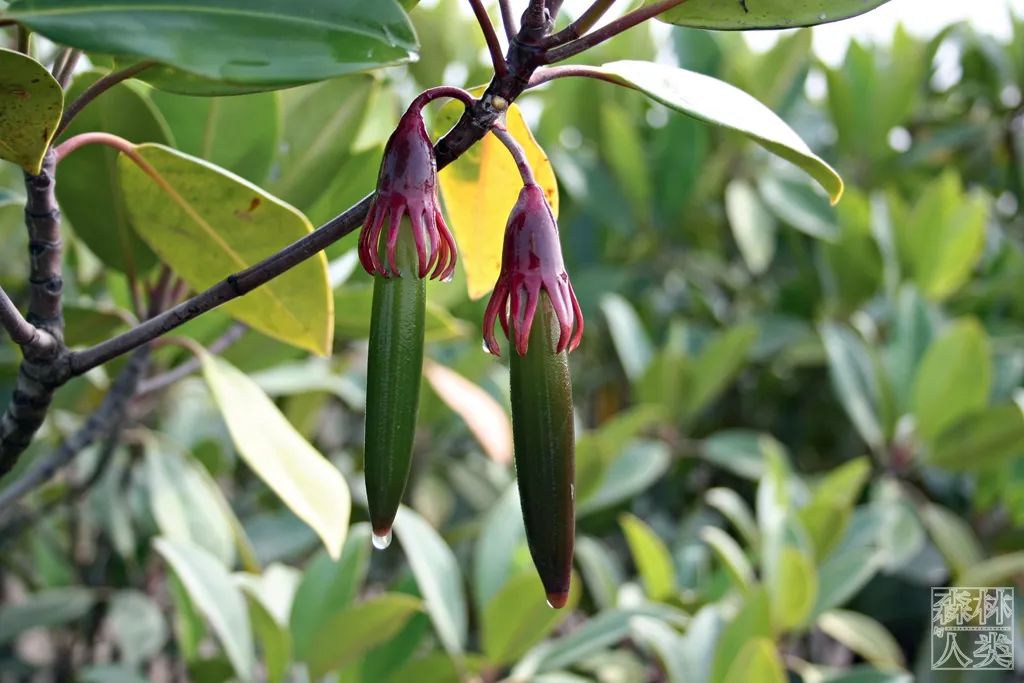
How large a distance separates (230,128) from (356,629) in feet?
1.39

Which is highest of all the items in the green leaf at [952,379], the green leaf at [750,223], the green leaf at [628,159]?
the green leaf at [628,159]

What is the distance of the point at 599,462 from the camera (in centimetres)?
121

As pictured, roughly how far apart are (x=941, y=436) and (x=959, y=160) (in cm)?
102

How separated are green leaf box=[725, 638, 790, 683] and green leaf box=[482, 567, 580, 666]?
0.17 metres

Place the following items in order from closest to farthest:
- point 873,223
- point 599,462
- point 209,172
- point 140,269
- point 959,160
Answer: point 209,172 < point 140,269 < point 599,462 < point 873,223 < point 959,160

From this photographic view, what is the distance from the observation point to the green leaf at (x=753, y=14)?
45 centimetres

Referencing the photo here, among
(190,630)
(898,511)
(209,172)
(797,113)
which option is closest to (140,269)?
(209,172)

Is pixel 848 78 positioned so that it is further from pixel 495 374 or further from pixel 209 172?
pixel 209 172

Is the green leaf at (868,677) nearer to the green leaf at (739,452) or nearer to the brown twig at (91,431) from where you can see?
the green leaf at (739,452)

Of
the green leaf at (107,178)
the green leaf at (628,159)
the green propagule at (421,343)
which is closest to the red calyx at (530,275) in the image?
the green propagule at (421,343)

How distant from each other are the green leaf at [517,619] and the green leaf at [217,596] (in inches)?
8.8

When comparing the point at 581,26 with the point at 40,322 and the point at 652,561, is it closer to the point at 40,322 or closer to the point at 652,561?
the point at 40,322

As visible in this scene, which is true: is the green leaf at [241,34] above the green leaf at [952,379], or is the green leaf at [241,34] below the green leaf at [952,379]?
above
